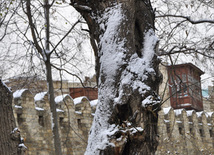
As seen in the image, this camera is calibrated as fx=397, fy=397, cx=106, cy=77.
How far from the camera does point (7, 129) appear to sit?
6203 millimetres

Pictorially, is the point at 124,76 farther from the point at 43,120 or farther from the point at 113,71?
the point at 43,120

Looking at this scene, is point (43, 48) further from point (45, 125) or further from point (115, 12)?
point (115, 12)

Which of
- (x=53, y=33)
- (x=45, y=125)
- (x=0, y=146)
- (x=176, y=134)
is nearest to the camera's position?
(x=0, y=146)

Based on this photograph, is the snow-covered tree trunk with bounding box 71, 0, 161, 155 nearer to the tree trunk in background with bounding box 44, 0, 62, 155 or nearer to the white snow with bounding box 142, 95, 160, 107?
the white snow with bounding box 142, 95, 160, 107

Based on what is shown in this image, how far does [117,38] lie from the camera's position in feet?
13.5

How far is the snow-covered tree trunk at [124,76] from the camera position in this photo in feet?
12.6

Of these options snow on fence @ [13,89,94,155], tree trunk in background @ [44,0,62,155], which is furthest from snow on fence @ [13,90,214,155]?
tree trunk in background @ [44,0,62,155]

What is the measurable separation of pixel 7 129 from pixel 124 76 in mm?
2919

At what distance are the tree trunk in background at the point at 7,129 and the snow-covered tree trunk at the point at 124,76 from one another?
7.99 ft

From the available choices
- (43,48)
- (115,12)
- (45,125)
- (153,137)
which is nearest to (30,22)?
(43,48)

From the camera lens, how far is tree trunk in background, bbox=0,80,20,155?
6.12 m

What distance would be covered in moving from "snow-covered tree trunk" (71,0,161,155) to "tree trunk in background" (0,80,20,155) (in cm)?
244

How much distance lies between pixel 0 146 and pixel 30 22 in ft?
13.4

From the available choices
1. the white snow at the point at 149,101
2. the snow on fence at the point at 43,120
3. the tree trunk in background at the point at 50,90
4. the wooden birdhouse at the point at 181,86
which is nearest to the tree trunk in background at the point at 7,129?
the wooden birdhouse at the point at 181,86
